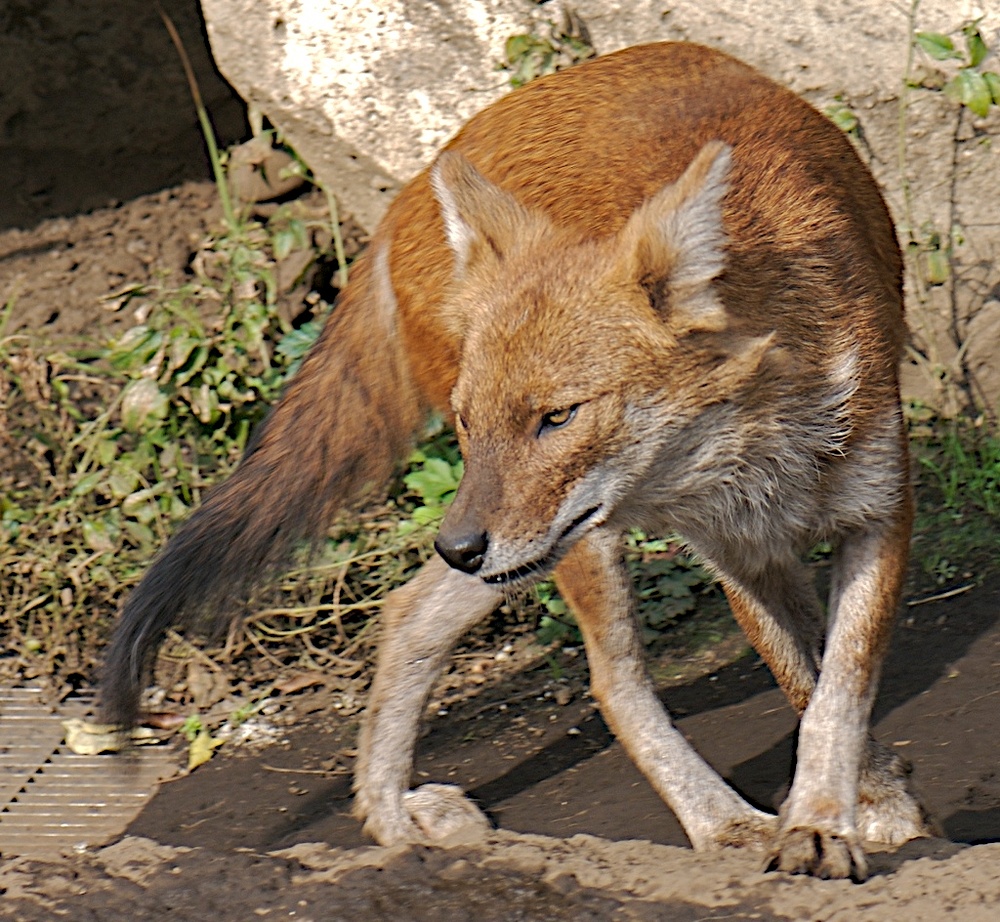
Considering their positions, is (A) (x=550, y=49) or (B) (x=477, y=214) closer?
(B) (x=477, y=214)

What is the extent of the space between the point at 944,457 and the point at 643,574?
1.22 meters

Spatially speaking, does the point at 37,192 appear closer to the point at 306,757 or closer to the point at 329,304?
the point at 329,304

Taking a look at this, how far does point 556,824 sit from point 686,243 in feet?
5.50

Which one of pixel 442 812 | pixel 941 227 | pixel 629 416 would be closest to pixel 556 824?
pixel 442 812

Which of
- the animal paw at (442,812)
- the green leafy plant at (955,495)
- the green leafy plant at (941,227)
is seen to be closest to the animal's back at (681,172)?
the animal paw at (442,812)

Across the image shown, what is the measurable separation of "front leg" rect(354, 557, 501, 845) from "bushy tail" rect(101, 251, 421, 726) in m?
0.38

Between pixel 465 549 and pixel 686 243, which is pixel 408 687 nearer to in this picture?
pixel 465 549

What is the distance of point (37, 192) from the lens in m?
7.66

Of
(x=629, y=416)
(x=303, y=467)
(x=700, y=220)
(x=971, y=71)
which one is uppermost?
(x=700, y=220)

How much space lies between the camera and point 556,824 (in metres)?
4.16

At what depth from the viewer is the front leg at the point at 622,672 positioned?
4.05 m

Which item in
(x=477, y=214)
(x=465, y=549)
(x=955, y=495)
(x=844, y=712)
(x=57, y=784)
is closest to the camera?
(x=465, y=549)

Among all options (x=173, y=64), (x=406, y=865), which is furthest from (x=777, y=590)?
(x=173, y=64)

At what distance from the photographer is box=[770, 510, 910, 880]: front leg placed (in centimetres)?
343
